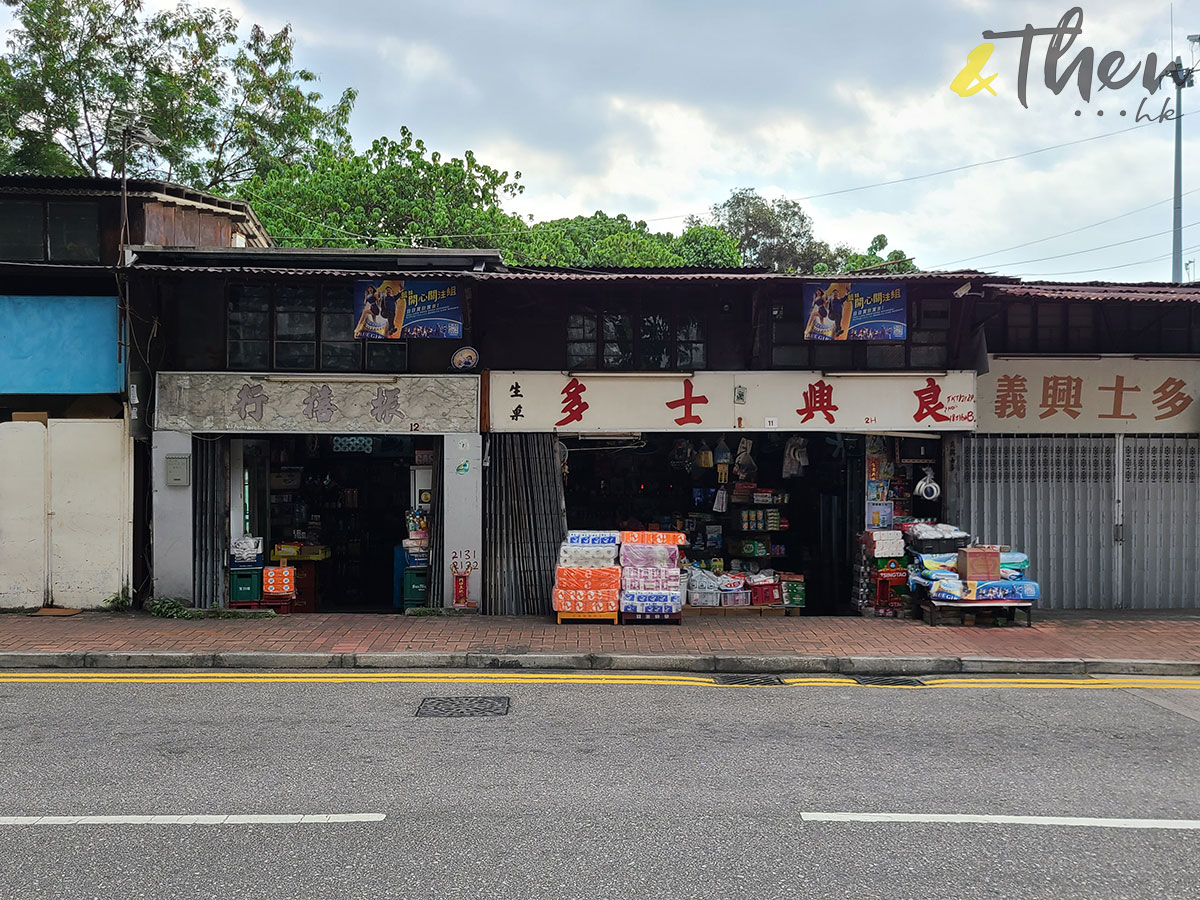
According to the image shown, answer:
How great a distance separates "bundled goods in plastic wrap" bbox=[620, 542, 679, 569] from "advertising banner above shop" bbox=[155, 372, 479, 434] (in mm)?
2751

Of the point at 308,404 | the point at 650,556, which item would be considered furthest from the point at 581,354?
the point at 308,404

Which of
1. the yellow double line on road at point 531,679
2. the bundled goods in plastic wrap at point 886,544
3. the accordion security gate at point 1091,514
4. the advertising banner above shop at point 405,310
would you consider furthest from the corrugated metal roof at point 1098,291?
the advertising banner above shop at point 405,310

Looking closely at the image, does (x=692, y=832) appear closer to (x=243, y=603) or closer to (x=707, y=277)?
(x=707, y=277)

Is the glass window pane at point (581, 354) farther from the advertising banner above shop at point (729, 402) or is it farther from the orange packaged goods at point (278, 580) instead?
the orange packaged goods at point (278, 580)

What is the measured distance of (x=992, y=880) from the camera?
4.32 meters

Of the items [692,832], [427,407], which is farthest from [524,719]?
[427,407]

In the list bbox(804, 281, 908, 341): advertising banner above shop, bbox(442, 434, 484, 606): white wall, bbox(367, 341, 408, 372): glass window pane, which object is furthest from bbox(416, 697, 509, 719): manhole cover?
bbox(804, 281, 908, 341): advertising banner above shop

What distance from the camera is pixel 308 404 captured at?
11.6m

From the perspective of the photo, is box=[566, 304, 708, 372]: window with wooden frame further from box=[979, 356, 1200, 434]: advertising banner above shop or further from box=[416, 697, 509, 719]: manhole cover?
box=[416, 697, 509, 719]: manhole cover

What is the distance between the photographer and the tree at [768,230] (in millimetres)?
40688

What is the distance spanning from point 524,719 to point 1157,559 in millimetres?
10442

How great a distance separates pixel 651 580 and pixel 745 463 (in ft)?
9.94

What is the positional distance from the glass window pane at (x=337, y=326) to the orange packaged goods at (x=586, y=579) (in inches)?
178

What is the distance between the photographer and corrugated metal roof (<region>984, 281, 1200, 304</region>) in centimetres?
1082
